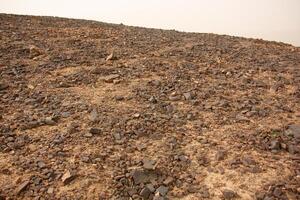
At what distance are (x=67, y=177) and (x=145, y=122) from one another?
2311 mm

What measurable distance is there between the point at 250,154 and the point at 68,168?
333cm

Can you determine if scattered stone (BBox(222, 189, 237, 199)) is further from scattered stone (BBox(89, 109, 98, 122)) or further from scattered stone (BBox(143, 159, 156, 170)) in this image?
scattered stone (BBox(89, 109, 98, 122))

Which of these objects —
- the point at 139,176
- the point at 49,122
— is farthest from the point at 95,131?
the point at 139,176

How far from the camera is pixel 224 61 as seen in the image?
1155 centimetres

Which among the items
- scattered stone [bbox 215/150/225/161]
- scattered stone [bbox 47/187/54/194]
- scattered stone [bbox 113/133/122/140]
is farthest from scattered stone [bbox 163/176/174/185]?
scattered stone [bbox 47/187/54/194]

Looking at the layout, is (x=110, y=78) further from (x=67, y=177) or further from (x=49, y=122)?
(x=67, y=177)

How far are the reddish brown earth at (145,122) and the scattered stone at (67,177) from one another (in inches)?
0.6

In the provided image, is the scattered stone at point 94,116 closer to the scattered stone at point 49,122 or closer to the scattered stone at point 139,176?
the scattered stone at point 49,122

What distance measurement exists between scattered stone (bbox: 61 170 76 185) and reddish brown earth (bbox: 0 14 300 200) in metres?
0.02

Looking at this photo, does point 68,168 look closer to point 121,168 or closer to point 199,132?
point 121,168

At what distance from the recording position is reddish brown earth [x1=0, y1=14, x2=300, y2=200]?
5.51 meters

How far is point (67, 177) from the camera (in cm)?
548

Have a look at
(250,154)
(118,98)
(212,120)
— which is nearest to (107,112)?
(118,98)

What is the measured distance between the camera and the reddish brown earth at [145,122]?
5508 millimetres
